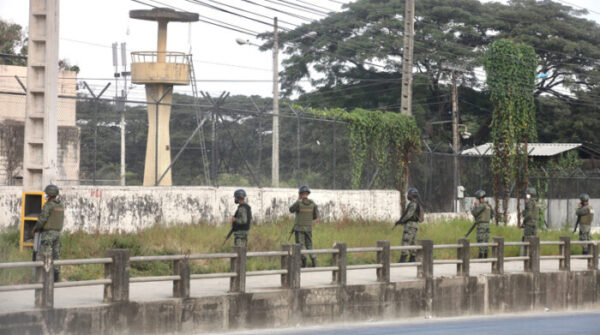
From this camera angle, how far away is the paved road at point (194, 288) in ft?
45.4

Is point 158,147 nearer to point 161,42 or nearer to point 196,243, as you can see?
point 196,243

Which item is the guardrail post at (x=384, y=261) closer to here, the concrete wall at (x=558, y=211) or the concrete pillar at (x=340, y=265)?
the concrete pillar at (x=340, y=265)

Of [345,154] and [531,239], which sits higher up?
[345,154]

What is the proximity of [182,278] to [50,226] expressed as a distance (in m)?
2.66

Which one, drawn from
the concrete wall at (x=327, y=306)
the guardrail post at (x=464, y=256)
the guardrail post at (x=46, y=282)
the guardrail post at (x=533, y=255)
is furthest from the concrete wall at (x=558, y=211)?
the guardrail post at (x=46, y=282)

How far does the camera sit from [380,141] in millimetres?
32875

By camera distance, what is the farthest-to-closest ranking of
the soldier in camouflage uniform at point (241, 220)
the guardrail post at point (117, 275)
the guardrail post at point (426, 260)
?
the guardrail post at point (426, 260) < the soldier in camouflage uniform at point (241, 220) < the guardrail post at point (117, 275)

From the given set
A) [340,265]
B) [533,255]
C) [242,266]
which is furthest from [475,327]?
[242,266]

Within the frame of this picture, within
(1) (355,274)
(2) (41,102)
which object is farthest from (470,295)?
(2) (41,102)

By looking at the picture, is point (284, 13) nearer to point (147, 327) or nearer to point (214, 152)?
point (214, 152)

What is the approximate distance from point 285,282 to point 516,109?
21537 mm

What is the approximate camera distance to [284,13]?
2866 cm

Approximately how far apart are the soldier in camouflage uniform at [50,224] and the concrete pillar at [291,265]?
151 inches

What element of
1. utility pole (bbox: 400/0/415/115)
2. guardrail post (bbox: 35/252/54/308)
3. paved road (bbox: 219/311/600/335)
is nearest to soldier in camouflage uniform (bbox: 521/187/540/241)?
paved road (bbox: 219/311/600/335)
